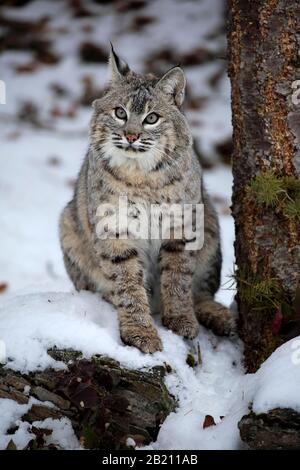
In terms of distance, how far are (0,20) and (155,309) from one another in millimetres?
6639

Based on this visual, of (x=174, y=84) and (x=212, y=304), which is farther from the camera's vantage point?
(x=212, y=304)

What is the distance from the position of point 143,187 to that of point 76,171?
14.1 ft

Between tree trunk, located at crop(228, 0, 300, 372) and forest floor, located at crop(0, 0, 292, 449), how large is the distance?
0.32 m

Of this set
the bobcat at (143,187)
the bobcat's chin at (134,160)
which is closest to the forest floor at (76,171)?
the bobcat at (143,187)

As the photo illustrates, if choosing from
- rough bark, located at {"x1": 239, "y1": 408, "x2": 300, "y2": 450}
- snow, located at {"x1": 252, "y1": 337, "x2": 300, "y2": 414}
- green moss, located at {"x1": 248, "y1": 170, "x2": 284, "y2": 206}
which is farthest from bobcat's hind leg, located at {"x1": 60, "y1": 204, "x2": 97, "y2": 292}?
rough bark, located at {"x1": 239, "y1": 408, "x2": 300, "y2": 450}

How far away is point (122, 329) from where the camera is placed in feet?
12.1

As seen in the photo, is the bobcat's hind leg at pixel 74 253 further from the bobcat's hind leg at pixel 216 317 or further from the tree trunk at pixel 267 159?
the tree trunk at pixel 267 159

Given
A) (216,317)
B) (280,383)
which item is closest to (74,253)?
(216,317)

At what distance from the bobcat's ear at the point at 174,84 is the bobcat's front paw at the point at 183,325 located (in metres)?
1.17

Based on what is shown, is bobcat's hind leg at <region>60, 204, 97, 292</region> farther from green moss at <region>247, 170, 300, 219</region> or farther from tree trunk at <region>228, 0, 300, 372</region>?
green moss at <region>247, 170, 300, 219</region>

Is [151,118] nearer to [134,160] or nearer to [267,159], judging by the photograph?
[134,160]

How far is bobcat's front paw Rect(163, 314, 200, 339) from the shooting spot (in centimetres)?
393

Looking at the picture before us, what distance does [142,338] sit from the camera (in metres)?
3.61
